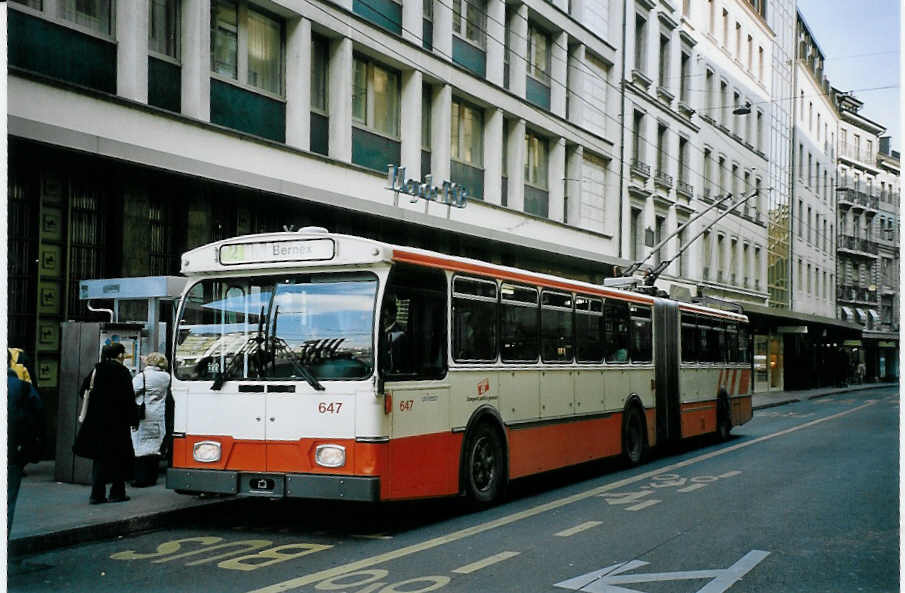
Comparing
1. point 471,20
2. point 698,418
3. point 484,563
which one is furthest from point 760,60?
point 484,563

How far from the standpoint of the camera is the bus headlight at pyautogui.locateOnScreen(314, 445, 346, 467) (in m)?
9.16

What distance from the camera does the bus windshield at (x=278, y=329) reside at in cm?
931

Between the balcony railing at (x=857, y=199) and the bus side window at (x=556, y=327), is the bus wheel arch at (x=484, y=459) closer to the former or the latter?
the bus side window at (x=556, y=327)

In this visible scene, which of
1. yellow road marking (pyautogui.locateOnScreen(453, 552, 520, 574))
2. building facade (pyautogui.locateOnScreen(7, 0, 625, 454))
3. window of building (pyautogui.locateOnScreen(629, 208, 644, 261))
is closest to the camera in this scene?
yellow road marking (pyautogui.locateOnScreen(453, 552, 520, 574))

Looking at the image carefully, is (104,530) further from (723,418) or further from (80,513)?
(723,418)

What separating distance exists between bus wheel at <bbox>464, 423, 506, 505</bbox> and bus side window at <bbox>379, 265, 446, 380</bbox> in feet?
3.59

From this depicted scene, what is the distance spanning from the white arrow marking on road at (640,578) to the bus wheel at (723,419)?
13.1 m

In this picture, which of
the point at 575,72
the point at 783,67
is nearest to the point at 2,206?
the point at 575,72

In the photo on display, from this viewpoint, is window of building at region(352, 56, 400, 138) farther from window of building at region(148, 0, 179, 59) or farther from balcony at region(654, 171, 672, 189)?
balcony at region(654, 171, 672, 189)

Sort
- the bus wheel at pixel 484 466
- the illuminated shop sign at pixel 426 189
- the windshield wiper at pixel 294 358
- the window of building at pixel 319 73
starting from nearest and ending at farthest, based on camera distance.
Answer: the windshield wiper at pixel 294 358 → the bus wheel at pixel 484 466 → the window of building at pixel 319 73 → the illuminated shop sign at pixel 426 189

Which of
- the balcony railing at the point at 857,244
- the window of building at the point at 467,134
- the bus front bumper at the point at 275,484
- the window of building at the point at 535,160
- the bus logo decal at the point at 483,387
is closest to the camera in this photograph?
the bus front bumper at the point at 275,484

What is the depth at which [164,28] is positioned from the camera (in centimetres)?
1659

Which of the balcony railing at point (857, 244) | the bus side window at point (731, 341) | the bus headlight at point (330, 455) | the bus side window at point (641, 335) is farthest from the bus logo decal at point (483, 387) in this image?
the balcony railing at point (857, 244)

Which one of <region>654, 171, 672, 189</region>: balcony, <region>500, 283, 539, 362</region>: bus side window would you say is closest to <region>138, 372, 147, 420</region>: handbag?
<region>500, 283, 539, 362</region>: bus side window
